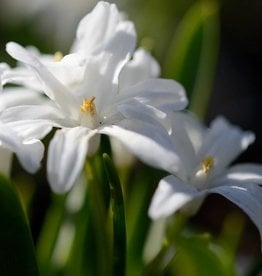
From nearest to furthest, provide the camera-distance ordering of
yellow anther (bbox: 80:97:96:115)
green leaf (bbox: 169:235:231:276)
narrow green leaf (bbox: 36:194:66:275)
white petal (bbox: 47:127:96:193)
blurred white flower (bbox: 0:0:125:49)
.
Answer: white petal (bbox: 47:127:96:193) < yellow anther (bbox: 80:97:96:115) < green leaf (bbox: 169:235:231:276) < narrow green leaf (bbox: 36:194:66:275) < blurred white flower (bbox: 0:0:125:49)

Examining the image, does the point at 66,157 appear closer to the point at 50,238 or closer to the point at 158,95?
the point at 158,95

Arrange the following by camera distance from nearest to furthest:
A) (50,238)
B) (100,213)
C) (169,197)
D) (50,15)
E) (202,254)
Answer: (169,197), (100,213), (202,254), (50,238), (50,15)

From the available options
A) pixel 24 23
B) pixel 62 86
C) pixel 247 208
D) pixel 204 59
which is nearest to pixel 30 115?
pixel 62 86

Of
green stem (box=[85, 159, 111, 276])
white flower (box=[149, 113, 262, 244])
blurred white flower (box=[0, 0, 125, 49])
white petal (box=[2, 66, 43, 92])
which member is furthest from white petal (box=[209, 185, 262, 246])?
blurred white flower (box=[0, 0, 125, 49])

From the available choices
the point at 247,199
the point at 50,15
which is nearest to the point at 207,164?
the point at 247,199

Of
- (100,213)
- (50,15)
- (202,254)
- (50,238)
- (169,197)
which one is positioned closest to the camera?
(169,197)

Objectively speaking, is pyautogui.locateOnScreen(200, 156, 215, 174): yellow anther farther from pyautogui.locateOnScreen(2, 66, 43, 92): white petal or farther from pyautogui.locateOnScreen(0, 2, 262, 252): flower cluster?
pyautogui.locateOnScreen(2, 66, 43, 92): white petal

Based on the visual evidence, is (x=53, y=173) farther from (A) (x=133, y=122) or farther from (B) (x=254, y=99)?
(B) (x=254, y=99)
